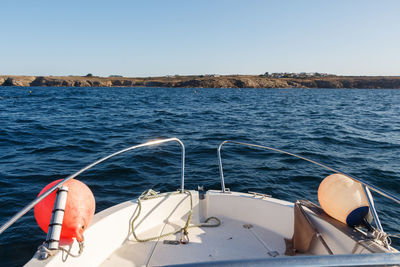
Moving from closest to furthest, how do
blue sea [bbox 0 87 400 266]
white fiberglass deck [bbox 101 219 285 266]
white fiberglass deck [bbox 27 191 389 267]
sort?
white fiberglass deck [bbox 27 191 389 267] → white fiberglass deck [bbox 101 219 285 266] → blue sea [bbox 0 87 400 266]

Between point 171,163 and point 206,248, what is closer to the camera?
point 206,248

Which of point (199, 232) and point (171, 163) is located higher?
point (199, 232)

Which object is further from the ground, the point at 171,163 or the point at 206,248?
the point at 206,248

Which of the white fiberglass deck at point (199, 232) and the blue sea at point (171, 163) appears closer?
the white fiberglass deck at point (199, 232)

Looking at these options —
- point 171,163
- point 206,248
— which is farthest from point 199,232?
point 171,163

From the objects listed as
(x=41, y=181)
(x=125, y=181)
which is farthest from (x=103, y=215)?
(x=41, y=181)

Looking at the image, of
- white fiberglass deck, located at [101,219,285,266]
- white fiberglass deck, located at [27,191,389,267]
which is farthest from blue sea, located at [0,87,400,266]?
white fiberglass deck, located at [101,219,285,266]

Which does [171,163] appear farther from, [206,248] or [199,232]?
[206,248]

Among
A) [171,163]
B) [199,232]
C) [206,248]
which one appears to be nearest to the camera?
[206,248]

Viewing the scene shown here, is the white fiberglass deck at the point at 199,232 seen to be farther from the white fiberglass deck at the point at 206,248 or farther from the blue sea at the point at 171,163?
the blue sea at the point at 171,163

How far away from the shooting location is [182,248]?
10.1 feet

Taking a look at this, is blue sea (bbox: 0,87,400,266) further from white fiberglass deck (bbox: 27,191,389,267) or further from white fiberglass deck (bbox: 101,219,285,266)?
white fiberglass deck (bbox: 101,219,285,266)

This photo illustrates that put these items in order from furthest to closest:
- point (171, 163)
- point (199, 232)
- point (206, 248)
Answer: point (171, 163), point (199, 232), point (206, 248)

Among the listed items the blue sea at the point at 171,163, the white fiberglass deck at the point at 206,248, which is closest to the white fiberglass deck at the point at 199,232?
the white fiberglass deck at the point at 206,248
